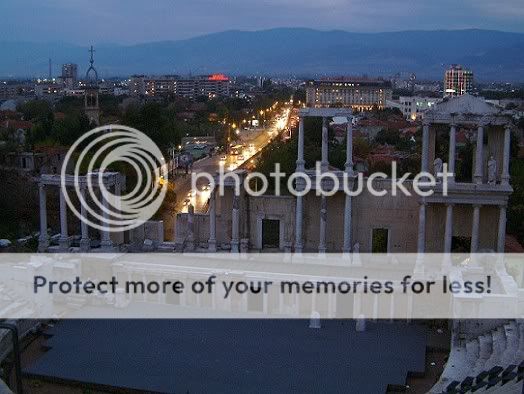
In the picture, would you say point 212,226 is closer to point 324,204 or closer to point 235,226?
point 235,226

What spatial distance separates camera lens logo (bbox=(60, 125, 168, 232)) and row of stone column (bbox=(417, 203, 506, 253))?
891 centimetres

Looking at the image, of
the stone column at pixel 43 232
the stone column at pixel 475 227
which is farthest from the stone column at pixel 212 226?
the stone column at pixel 475 227

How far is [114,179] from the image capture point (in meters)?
21.5

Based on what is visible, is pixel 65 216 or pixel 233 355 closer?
pixel 233 355

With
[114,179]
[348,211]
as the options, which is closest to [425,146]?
[348,211]

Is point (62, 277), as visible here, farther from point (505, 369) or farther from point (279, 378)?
point (505, 369)

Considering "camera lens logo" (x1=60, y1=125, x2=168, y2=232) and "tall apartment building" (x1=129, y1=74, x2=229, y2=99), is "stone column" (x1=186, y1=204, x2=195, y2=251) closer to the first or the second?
"camera lens logo" (x1=60, y1=125, x2=168, y2=232)

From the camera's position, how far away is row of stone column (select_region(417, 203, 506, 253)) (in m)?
18.4

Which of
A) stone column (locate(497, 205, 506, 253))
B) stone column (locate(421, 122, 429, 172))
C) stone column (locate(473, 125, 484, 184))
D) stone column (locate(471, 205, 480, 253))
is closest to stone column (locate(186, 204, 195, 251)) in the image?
stone column (locate(421, 122, 429, 172))

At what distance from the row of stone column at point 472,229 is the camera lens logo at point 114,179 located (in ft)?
29.2

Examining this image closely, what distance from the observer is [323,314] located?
18.6 meters

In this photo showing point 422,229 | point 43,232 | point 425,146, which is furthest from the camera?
point 43,232

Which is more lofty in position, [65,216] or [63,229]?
[65,216]

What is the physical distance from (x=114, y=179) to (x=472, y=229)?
10924 mm
